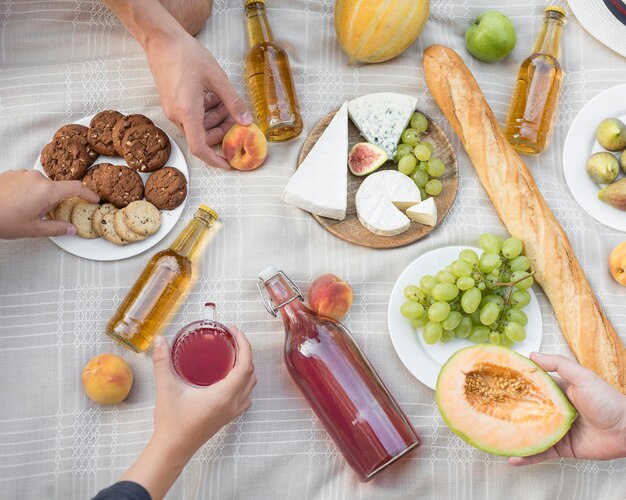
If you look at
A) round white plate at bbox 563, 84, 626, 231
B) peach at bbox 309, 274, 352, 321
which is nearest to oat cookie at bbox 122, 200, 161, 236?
peach at bbox 309, 274, 352, 321

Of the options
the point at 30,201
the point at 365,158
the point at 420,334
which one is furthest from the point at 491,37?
the point at 30,201

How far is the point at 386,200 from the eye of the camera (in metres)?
1.32

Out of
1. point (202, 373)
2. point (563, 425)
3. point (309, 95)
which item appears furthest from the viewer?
point (309, 95)

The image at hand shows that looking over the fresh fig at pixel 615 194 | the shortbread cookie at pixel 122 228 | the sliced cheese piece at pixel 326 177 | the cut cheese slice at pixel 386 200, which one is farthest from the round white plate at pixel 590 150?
the shortbread cookie at pixel 122 228

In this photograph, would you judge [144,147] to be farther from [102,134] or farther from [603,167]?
[603,167]

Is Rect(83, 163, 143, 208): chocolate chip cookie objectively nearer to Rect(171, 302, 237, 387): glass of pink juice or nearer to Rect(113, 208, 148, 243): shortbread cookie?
Rect(113, 208, 148, 243): shortbread cookie

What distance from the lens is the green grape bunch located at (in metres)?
1.24

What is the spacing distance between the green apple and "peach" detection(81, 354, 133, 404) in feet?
3.25

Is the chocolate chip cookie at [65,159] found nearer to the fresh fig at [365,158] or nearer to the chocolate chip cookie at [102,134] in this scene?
the chocolate chip cookie at [102,134]

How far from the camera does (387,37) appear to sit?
52.4 inches

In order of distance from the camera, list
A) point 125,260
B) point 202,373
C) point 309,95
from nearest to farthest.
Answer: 1. point 202,373
2. point 125,260
3. point 309,95

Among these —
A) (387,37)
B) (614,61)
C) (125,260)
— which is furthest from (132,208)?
(614,61)

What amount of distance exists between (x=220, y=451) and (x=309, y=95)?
762mm

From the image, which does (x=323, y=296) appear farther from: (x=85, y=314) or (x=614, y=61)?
(x=614, y=61)
